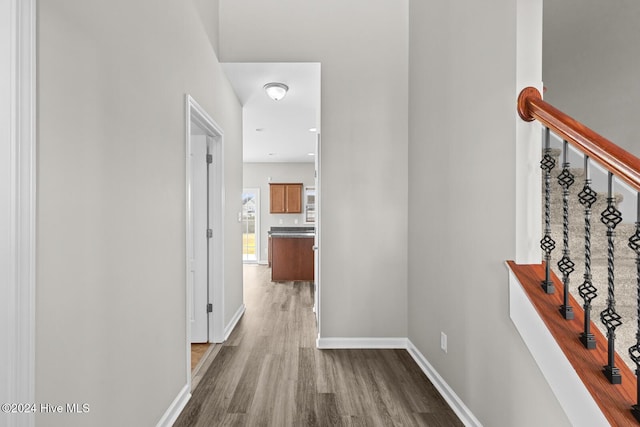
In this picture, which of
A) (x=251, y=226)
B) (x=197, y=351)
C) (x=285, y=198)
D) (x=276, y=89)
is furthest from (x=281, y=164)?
(x=197, y=351)

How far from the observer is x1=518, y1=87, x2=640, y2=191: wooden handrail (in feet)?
3.48

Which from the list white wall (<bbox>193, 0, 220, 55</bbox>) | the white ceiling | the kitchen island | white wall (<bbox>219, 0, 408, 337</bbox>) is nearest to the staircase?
white wall (<bbox>219, 0, 408, 337</bbox>)

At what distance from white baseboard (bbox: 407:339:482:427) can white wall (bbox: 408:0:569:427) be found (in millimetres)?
43

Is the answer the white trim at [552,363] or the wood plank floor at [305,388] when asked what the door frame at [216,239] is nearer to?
the wood plank floor at [305,388]

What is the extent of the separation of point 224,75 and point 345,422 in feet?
9.98

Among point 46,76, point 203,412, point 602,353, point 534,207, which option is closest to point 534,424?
point 602,353

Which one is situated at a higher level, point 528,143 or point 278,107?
point 278,107

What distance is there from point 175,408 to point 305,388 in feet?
2.75

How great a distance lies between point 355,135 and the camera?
3.09 meters

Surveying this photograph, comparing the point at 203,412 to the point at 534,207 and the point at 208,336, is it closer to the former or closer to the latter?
the point at 208,336

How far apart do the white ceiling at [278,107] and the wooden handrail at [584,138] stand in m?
2.07

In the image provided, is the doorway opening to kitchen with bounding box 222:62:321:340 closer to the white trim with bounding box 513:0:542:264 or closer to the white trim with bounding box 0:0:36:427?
the white trim with bounding box 513:0:542:264

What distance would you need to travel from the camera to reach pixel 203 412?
6.83 feet

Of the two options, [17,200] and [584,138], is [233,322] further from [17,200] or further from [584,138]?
[584,138]
